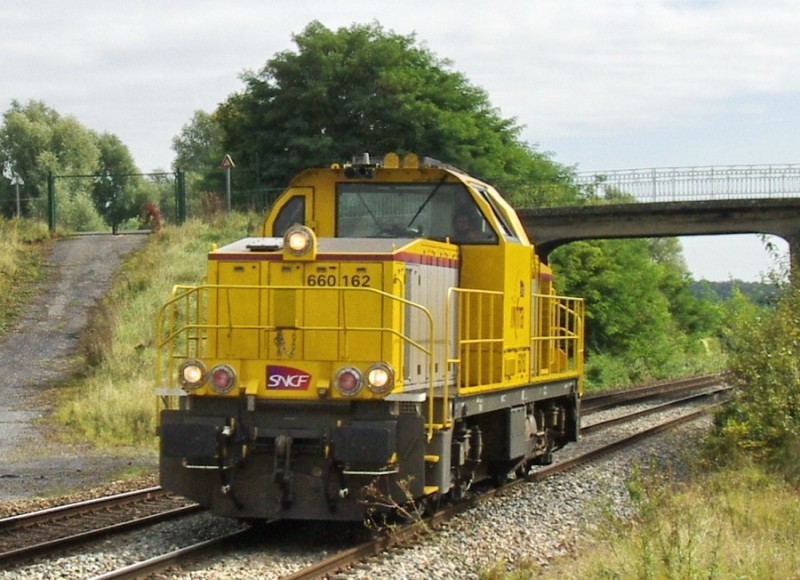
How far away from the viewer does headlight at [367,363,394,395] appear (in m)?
9.07

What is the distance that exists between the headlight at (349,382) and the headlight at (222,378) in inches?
32.1

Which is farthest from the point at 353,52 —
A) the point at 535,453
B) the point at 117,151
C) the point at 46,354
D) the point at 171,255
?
the point at 117,151

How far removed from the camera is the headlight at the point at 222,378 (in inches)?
366

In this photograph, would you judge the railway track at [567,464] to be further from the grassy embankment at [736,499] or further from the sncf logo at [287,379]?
the sncf logo at [287,379]

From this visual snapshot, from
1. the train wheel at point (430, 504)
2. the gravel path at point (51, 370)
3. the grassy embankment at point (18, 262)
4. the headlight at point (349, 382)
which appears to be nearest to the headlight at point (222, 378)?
the headlight at point (349, 382)

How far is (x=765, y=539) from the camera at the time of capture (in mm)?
8891

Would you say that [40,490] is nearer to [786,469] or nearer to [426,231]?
[426,231]

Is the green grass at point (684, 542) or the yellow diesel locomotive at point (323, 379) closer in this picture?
the green grass at point (684, 542)

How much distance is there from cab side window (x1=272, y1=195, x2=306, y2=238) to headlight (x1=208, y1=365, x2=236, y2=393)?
202 cm

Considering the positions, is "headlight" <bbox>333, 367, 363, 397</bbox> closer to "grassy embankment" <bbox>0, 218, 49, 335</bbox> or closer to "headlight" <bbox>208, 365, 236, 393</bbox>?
"headlight" <bbox>208, 365, 236, 393</bbox>

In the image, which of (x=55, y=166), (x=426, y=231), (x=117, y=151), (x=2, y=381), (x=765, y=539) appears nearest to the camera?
(x=765, y=539)

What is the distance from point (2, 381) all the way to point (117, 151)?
204 feet

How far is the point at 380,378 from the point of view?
9.08m

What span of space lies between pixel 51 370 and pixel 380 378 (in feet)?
45.5
